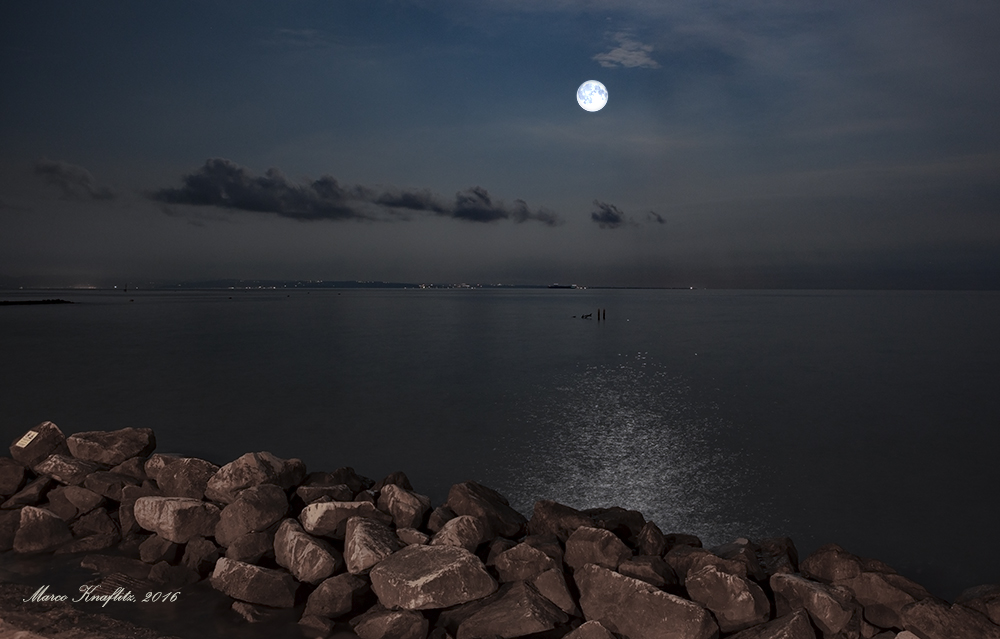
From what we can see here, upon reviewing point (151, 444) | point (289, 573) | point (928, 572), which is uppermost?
point (151, 444)

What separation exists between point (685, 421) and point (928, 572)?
269 inches

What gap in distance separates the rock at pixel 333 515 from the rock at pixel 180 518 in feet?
3.19

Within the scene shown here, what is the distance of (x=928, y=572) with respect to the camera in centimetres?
679

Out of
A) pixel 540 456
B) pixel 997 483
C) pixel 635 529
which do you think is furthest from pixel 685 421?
pixel 635 529

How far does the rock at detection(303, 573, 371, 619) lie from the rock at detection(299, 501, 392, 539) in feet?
2.71

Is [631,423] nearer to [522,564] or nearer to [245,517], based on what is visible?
[522,564]

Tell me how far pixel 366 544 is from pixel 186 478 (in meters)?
2.73

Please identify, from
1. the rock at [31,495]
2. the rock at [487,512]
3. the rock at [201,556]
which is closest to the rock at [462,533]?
the rock at [487,512]

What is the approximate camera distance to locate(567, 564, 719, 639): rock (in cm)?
452

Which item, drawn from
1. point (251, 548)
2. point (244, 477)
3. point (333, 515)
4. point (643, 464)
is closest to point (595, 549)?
point (333, 515)

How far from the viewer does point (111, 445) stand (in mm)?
7711

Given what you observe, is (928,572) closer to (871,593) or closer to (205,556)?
(871,593)

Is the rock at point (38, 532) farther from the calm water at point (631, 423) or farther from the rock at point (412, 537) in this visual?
the calm water at point (631, 423)

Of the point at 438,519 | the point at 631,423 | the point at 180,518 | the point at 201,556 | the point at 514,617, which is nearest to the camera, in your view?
the point at 514,617
